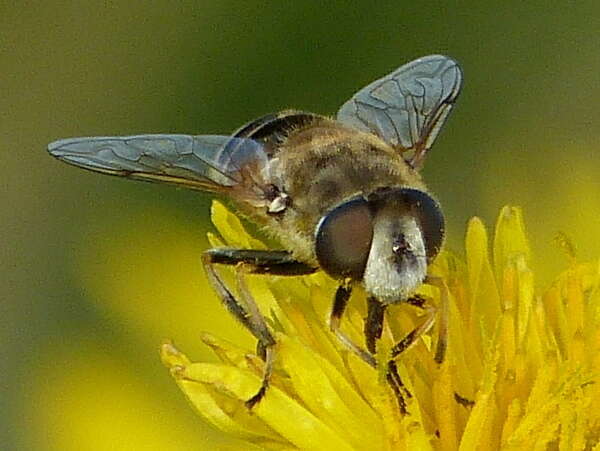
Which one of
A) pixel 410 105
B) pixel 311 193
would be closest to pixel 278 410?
pixel 311 193

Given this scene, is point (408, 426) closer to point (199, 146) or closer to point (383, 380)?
point (383, 380)

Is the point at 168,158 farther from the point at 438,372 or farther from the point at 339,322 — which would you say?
the point at 438,372

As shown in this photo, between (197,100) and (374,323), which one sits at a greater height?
(197,100)

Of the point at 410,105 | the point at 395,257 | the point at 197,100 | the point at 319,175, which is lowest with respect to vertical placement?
the point at 395,257

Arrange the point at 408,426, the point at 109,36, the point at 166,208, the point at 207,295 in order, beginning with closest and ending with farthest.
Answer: the point at 408,426, the point at 207,295, the point at 166,208, the point at 109,36

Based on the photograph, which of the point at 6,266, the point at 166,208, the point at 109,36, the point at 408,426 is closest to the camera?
the point at 408,426

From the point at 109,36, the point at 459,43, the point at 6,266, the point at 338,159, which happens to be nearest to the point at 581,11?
the point at 459,43

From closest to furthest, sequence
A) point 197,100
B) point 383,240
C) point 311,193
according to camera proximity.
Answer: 1. point 383,240
2. point 311,193
3. point 197,100

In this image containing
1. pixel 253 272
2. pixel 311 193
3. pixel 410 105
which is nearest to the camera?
pixel 311 193
